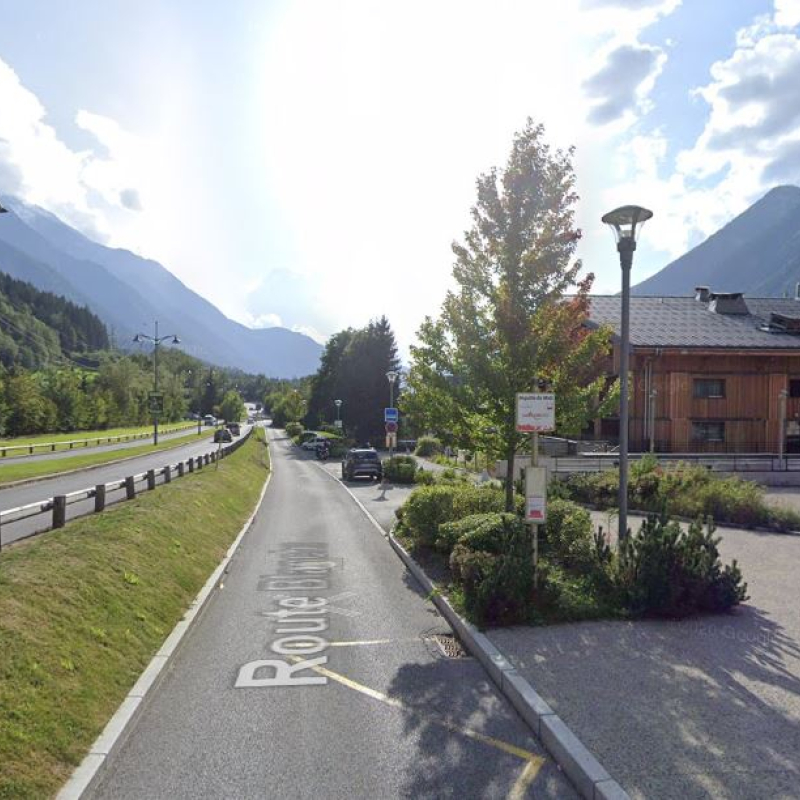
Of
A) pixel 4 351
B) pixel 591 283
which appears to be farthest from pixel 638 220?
pixel 4 351

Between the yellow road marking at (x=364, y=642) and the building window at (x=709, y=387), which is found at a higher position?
the building window at (x=709, y=387)

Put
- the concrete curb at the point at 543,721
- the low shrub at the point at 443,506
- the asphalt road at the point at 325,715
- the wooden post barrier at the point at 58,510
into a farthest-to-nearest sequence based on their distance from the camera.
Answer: the low shrub at the point at 443,506
the wooden post barrier at the point at 58,510
the asphalt road at the point at 325,715
the concrete curb at the point at 543,721

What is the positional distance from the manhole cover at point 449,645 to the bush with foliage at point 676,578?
228cm

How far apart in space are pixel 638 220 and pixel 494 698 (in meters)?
6.81

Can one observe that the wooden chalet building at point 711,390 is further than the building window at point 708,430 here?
No

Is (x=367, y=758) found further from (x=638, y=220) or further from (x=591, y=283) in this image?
(x=591, y=283)

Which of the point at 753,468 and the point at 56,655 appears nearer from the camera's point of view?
the point at 56,655

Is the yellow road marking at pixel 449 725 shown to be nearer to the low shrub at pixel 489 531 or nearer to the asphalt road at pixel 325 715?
the asphalt road at pixel 325 715

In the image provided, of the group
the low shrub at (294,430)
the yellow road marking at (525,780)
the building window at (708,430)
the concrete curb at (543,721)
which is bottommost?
the low shrub at (294,430)

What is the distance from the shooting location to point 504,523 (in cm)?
960

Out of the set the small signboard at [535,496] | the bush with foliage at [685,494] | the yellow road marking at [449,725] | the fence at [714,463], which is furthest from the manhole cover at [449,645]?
the fence at [714,463]

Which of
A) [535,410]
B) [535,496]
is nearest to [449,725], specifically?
[535,496]

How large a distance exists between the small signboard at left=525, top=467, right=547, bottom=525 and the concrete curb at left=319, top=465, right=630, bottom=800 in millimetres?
1657

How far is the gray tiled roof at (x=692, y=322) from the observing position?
3522 centimetres
